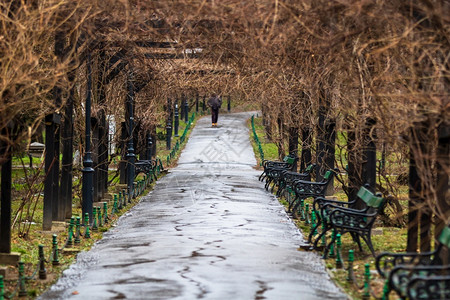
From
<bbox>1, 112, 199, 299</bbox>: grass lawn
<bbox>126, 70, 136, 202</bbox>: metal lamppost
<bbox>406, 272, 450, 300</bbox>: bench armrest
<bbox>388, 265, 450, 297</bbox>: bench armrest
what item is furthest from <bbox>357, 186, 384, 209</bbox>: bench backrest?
<bbox>126, 70, 136, 202</bbox>: metal lamppost

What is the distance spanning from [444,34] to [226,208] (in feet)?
40.9

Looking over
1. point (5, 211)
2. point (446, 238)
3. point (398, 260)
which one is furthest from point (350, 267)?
point (5, 211)

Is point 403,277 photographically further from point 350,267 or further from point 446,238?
point 350,267

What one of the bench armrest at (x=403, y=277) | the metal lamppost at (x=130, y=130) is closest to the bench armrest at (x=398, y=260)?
the bench armrest at (x=403, y=277)

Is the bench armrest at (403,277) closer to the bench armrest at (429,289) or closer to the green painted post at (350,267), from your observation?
the bench armrest at (429,289)

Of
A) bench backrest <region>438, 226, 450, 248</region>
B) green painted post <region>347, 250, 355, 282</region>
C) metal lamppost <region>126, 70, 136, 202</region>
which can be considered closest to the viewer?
bench backrest <region>438, 226, 450, 248</region>

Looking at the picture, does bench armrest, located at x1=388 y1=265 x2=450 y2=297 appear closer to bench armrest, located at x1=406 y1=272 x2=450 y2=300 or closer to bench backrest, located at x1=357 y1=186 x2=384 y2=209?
bench armrest, located at x1=406 y1=272 x2=450 y2=300

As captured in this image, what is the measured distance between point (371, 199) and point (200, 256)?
2.87 meters

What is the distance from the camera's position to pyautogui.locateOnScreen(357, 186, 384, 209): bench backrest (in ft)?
48.3

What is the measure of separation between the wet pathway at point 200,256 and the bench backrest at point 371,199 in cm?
124

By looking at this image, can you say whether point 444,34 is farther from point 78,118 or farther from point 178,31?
point 78,118

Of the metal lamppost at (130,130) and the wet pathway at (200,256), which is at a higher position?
the metal lamppost at (130,130)

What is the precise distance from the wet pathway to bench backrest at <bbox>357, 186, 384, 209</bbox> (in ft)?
4.07

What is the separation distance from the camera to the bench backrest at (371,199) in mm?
14730
